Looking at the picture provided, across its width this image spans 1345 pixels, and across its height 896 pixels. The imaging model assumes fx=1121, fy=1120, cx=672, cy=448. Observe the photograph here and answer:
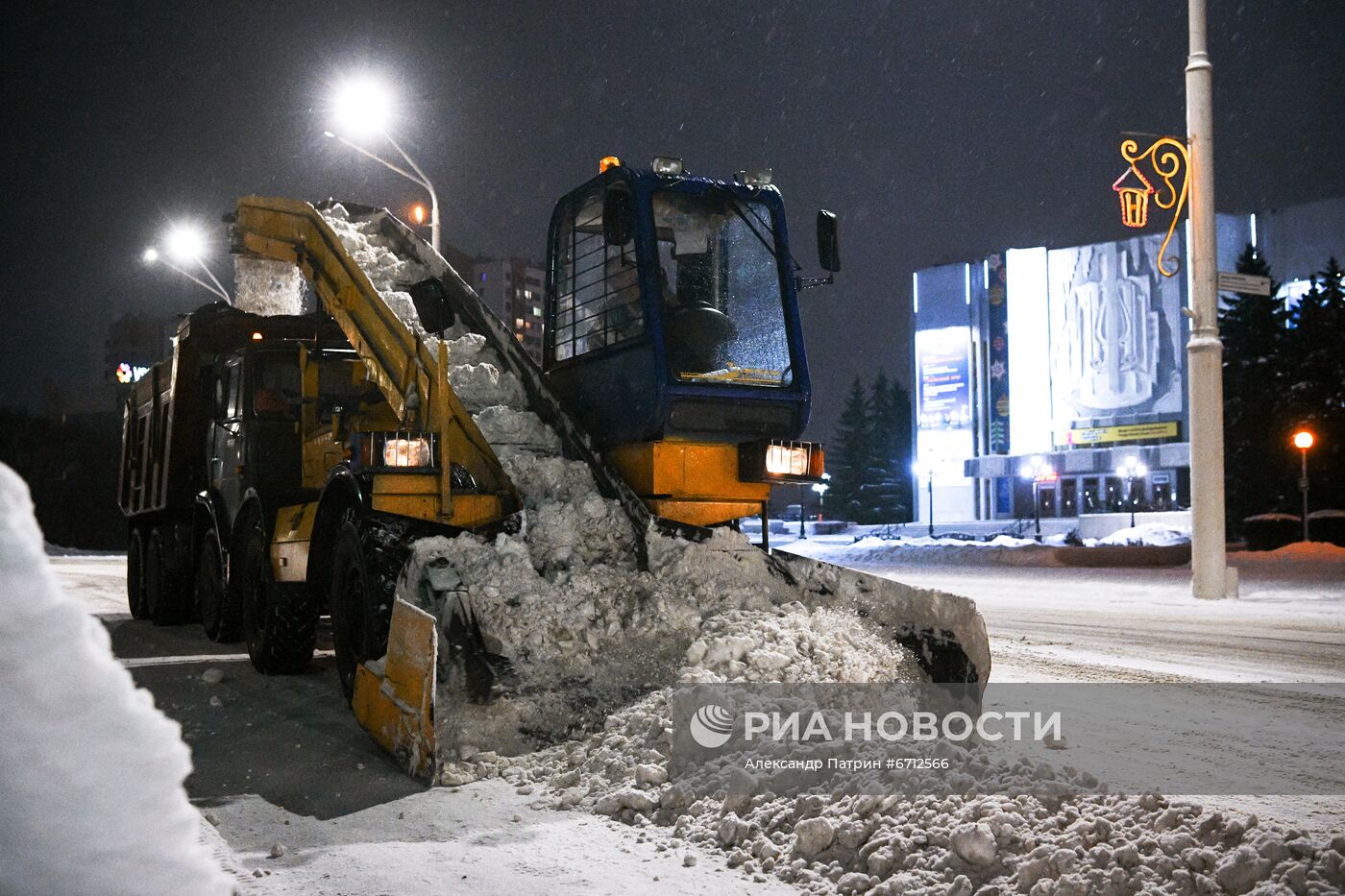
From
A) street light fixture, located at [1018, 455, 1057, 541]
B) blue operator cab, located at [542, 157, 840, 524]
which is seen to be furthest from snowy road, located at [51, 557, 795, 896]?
street light fixture, located at [1018, 455, 1057, 541]

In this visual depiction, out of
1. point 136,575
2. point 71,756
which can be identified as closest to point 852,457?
point 136,575

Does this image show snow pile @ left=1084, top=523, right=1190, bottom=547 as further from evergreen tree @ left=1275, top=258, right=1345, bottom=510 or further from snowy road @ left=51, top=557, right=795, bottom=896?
snowy road @ left=51, top=557, right=795, bottom=896

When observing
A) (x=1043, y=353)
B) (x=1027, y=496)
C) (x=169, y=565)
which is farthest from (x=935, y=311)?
(x=169, y=565)

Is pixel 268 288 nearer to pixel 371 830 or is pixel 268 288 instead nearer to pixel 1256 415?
pixel 371 830

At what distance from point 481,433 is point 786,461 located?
1.93m

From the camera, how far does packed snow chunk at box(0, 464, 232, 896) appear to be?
1.36 meters

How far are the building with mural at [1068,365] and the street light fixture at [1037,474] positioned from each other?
193mm

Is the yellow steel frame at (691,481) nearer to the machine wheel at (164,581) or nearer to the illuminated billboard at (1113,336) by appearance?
the machine wheel at (164,581)

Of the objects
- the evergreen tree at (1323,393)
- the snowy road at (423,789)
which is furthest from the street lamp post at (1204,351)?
the evergreen tree at (1323,393)

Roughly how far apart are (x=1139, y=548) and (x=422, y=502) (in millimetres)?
26534

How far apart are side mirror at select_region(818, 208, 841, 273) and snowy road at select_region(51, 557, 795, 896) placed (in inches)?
170

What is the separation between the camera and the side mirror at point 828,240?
25.4 ft

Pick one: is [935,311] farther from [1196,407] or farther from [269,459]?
[269,459]

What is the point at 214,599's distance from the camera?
34.3 feet
